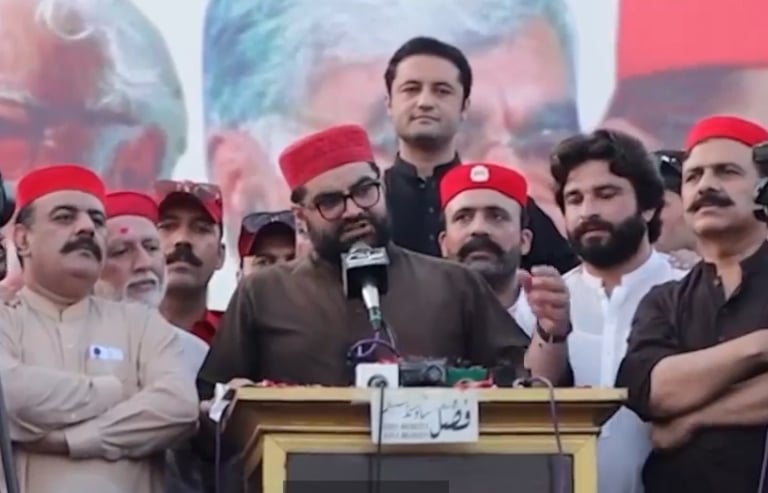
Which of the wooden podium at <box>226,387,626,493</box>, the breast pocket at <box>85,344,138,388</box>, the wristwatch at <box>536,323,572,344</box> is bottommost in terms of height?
the wooden podium at <box>226,387,626,493</box>

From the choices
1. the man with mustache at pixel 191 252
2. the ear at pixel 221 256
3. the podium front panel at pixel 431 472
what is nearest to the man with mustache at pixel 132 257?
the man with mustache at pixel 191 252

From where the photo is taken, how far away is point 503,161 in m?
7.01

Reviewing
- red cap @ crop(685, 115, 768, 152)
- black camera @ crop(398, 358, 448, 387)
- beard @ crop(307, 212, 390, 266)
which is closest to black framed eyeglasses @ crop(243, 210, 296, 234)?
beard @ crop(307, 212, 390, 266)

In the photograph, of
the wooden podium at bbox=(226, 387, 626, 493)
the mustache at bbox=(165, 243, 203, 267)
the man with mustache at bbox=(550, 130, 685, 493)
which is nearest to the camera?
the wooden podium at bbox=(226, 387, 626, 493)

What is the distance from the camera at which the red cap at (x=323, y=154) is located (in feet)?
16.8

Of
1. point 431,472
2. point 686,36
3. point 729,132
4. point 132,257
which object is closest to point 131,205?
point 132,257

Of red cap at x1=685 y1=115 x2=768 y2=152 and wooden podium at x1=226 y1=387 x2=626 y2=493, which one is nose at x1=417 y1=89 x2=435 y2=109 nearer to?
red cap at x1=685 y1=115 x2=768 y2=152

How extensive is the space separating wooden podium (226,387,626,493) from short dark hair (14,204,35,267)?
1217mm

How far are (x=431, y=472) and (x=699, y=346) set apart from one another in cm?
93

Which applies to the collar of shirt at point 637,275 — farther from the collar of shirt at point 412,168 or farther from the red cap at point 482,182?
the collar of shirt at point 412,168

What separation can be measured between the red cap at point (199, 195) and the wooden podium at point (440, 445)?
1.89 m

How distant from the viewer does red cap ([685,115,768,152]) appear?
17.3 feet

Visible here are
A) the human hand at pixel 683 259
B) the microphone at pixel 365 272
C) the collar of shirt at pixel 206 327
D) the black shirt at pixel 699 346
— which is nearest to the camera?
the microphone at pixel 365 272

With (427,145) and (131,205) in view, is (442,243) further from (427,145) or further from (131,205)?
(131,205)
